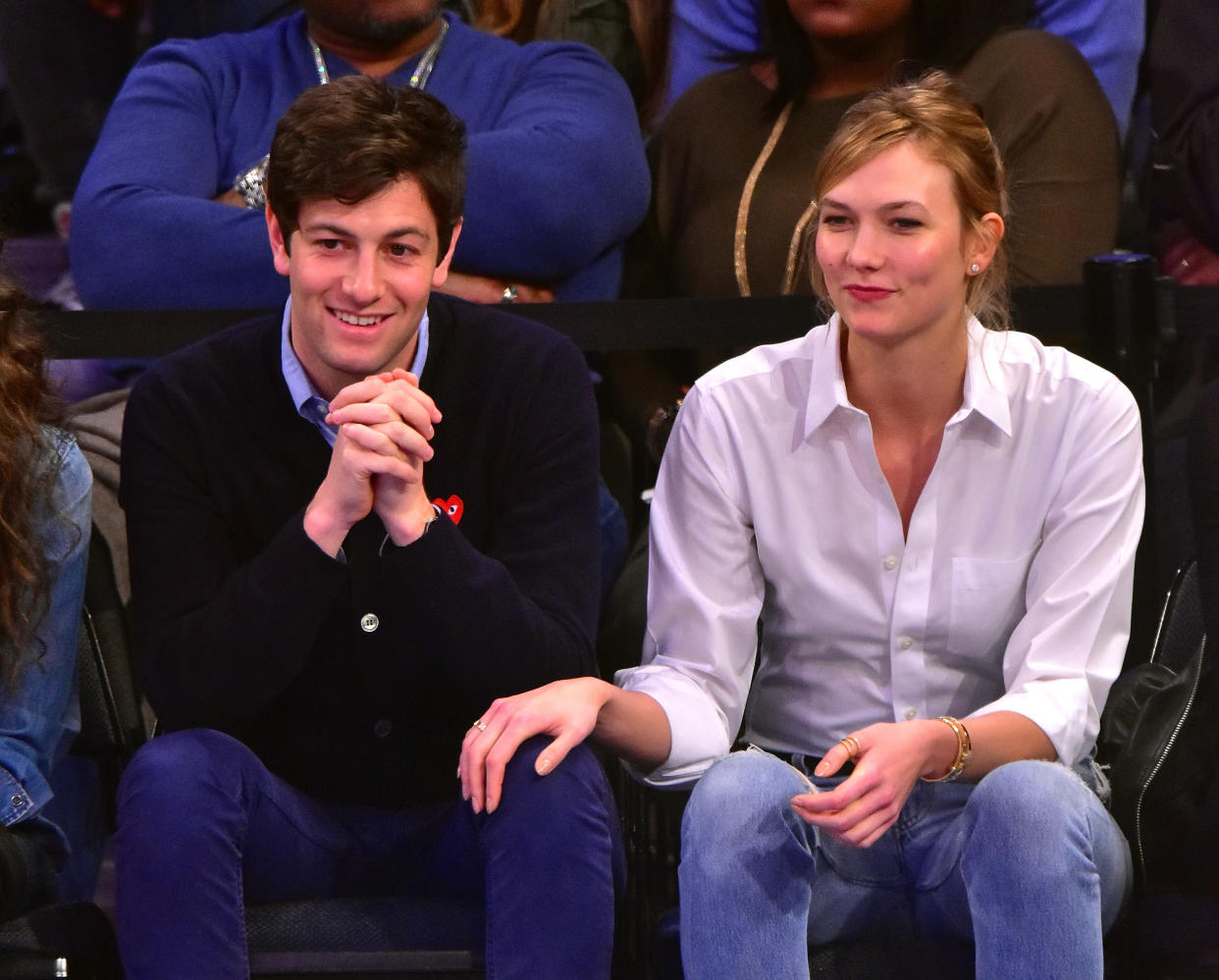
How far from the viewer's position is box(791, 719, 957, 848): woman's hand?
1696mm

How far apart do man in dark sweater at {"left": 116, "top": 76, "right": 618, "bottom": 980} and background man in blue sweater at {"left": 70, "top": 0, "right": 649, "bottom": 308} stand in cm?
47

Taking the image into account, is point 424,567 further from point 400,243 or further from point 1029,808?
point 1029,808

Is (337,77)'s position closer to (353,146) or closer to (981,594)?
(353,146)

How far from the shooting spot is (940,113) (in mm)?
2021

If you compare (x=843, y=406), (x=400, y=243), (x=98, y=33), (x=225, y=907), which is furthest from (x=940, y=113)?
(x=98, y=33)

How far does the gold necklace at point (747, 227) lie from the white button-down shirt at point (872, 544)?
24.9 inches

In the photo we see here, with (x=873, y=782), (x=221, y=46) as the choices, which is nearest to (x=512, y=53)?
(x=221, y=46)

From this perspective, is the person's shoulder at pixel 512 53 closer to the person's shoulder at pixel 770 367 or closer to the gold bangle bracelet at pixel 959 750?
the person's shoulder at pixel 770 367

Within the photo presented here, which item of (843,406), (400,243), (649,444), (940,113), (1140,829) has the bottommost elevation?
(1140,829)

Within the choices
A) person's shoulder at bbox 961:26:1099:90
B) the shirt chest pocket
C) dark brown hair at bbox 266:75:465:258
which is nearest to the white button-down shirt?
the shirt chest pocket

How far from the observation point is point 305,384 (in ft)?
6.56

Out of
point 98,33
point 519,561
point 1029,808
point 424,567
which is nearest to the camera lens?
point 1029,808

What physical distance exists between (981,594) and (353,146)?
88 centimetres

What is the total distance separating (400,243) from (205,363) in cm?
28
